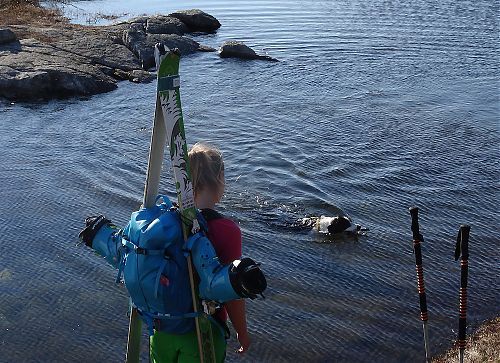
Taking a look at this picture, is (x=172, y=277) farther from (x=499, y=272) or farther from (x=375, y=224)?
(x=375, y=224)

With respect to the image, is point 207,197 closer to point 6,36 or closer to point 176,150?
point 176,150

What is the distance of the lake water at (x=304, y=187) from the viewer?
796cm

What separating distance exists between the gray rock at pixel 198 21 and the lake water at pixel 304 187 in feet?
16.2

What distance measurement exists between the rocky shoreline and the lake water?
0.62m

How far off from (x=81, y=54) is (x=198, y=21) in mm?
7894

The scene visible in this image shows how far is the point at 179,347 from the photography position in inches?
169

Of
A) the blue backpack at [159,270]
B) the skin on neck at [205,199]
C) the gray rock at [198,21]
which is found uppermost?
the skin on neck at [205,199]

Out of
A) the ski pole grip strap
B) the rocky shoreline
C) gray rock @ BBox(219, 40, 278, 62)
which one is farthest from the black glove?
gray rock @ BBox(219, 40, 278, 62)

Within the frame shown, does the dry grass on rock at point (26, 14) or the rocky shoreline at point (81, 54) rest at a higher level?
the dry grass on rock at point (26, 14)

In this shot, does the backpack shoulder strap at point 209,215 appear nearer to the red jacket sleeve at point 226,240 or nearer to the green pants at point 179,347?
the red jacket sleeve at point 226,240

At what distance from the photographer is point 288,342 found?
7645 mm

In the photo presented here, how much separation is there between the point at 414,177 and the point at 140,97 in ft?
28.2

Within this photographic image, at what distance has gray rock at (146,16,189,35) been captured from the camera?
84.3 feet

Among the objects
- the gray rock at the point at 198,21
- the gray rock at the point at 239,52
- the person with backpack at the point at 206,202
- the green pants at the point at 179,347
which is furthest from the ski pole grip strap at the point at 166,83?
the gray rock at the point at 198,21
